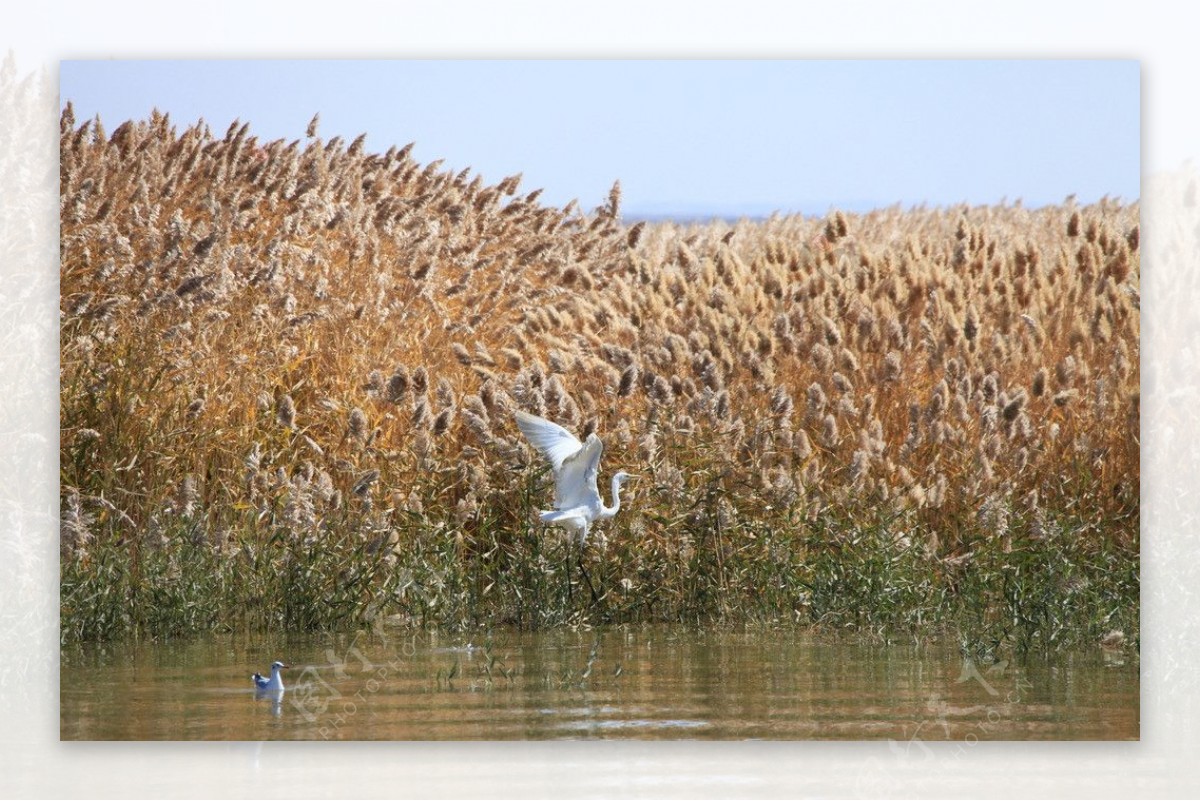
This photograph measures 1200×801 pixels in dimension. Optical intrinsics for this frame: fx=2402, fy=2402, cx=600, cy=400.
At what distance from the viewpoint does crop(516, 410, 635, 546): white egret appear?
304 inches

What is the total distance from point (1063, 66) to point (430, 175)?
A: 2191mm

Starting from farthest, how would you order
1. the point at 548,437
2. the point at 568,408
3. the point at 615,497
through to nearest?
the point at 568,408, the point at 548,437, the point at 615,497

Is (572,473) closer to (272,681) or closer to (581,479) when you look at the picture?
(581,479)

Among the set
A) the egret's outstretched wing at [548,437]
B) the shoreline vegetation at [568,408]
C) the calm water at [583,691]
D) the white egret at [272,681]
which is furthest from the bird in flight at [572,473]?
the white egret at [272,681]

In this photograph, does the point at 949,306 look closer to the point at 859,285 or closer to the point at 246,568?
the point at 859,285

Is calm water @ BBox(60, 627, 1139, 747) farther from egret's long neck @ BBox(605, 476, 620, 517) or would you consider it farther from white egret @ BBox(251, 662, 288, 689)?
egret's long neck @ BBox(605, 476, 620, 517)

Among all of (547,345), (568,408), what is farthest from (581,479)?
(547,345)

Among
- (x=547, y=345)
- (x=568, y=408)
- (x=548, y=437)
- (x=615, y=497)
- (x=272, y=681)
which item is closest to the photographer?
(x=272, y=681)

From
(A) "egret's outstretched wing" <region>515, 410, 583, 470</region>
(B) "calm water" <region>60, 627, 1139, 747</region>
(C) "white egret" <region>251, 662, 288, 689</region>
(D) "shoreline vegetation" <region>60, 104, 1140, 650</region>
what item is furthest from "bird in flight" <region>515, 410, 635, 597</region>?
(C) "white egret" <region>251, 662, 288, 689</region>

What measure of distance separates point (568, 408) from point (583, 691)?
1.15 m

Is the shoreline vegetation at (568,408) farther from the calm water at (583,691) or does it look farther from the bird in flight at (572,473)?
the bird in flight at (572,473)

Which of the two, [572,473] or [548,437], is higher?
[548,437]

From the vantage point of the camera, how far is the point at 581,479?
7.77 metres

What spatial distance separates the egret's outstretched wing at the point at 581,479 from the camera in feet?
25.4
